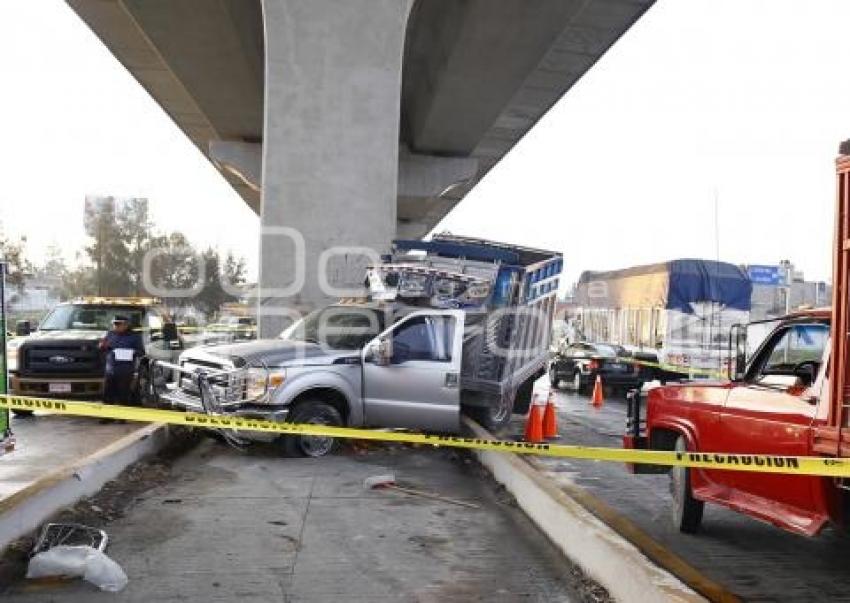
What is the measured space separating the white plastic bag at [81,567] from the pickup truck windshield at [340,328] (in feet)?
17.0

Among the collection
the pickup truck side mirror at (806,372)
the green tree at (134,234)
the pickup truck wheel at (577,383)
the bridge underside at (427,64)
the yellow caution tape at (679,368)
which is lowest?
the pickup truck wheel at (577,383)

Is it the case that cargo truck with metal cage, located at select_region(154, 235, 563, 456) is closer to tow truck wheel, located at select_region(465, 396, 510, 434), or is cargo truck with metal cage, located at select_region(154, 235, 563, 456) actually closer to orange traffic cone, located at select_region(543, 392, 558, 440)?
tow truck wheel, located at select_region(465, 396, 510, 434)

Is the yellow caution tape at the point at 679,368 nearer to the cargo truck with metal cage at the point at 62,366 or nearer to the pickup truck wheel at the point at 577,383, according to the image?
the pickup truck wheel at the point at 577,383

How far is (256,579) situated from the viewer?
5371 millimetres

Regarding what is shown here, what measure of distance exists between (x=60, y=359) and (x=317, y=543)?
8.98 m

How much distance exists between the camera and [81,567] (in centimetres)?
526

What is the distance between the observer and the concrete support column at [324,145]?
15.4m

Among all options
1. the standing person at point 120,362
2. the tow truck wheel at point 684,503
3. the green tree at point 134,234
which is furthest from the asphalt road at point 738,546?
the green tree at point 134,234

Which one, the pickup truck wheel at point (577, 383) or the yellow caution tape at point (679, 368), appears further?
the pickup truck wheel at point (577, 383)

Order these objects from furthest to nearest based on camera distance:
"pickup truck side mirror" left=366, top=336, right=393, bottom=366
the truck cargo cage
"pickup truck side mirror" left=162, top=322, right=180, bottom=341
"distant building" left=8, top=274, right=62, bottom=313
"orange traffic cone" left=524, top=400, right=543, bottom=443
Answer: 1. "distant building" left=8, top=274, right=62, bottom=313
2. "pickup truck side mirror" left=162, top=322, right=180, bottom=341
3. "orange traffic cone" left=524, top=400, right=543, bottom=443
4. "pickup truck side mirror" left=366, top=336, right=393, bottom=366
5. the truck cargo cage

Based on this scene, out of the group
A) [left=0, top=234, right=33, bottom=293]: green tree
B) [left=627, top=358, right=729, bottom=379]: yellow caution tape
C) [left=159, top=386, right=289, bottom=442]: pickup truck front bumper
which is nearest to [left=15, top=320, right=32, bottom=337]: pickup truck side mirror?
[left=159, top=386, right=289, bottom=442]: pickup truck front bumper

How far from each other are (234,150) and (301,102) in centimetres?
2226

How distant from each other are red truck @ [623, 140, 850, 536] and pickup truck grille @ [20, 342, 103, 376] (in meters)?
9.42

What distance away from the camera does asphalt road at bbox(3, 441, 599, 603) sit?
5.21m
